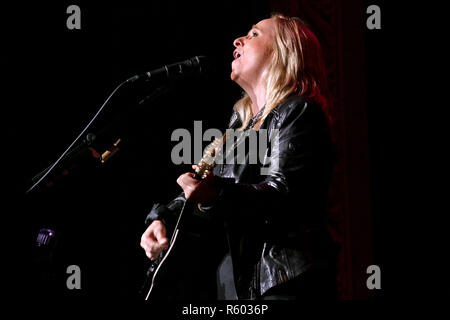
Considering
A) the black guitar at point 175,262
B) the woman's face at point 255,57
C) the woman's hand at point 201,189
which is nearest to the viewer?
the woman's hand at point 201,189

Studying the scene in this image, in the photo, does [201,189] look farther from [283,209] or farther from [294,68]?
[294,68]

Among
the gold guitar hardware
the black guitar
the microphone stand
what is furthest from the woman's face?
the gold guitar hardware

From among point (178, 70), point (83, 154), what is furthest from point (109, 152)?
point (178, 70)

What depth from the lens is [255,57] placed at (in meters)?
2.19

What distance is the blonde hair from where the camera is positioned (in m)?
2.03

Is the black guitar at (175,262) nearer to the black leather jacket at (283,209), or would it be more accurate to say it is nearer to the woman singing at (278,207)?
the woman singing at (278,207)

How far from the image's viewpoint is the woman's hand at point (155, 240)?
192 centimetres

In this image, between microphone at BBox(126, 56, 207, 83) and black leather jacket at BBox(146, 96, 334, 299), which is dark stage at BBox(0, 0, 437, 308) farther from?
black leather jacket at BBox(146, 96, 334, 299)

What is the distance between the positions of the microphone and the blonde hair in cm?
36

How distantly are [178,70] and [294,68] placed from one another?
569 millimetres

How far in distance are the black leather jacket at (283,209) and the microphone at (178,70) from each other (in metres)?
0.42

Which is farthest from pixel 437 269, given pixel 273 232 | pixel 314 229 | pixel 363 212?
pixel 273 232

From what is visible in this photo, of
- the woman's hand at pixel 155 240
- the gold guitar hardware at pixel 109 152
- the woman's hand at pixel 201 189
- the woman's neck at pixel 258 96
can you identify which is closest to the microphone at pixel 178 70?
the gold guitar hardware at pixel 109 152

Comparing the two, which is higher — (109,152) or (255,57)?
(255,57)
